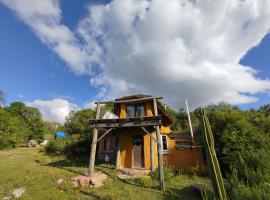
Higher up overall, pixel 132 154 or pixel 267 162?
pixel 132 154

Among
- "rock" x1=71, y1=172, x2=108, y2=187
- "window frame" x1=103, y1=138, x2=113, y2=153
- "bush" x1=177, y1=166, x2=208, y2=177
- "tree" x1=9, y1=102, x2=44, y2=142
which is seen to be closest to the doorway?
"bush" x1=177, y1=166, x2=208, y2=177

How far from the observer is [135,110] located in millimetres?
17594

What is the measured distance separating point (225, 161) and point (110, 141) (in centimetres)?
1150

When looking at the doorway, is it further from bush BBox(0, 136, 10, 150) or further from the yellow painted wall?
bush BBox(0, 136, 10, 150)

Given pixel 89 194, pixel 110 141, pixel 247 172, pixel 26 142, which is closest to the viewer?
pixel 247 172

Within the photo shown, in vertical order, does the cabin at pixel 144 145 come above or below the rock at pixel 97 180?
above

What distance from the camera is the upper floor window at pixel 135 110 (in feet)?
57.1

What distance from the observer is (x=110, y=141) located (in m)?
20.5

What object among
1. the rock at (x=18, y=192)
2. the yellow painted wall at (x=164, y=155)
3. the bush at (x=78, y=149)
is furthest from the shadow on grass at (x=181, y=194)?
the bush at (x=78, y=149)

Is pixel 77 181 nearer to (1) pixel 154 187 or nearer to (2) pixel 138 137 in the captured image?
(1) pixel 154 187

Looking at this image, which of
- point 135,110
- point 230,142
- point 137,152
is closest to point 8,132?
point 135,110

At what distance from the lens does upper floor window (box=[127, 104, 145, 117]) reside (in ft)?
57.1

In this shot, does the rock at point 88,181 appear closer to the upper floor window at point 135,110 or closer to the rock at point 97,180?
the rock at point 97,180

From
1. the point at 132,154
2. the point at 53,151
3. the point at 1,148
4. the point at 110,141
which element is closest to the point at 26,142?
the point at 1,148
